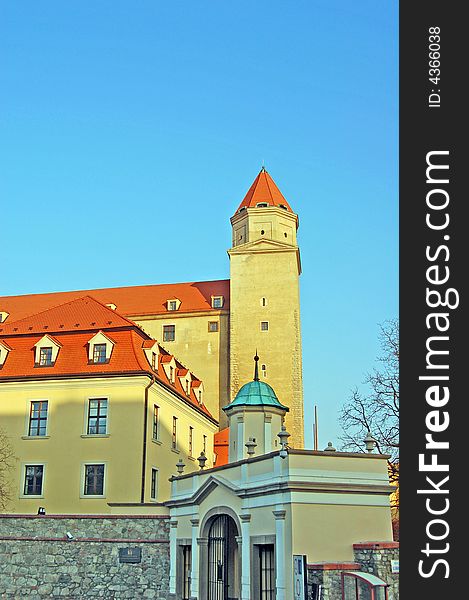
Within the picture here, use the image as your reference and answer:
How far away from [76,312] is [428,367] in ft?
98.1

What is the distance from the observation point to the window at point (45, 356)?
115 ft

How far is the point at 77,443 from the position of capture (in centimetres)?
3316

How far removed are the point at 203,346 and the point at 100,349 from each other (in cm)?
2099

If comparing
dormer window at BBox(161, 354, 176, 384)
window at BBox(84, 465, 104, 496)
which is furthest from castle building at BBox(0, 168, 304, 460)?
window at BBox(84, 465, 104, 496)

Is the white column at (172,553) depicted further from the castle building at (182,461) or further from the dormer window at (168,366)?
the dormer window at (168,366)

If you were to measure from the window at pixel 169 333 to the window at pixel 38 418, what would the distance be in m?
21.9

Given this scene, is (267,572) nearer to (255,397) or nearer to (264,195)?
(255,397)

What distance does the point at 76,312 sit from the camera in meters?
38.2

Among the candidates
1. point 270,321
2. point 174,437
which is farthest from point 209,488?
point 270,321

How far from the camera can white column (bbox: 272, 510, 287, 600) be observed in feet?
63.6

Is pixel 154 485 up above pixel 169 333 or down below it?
below

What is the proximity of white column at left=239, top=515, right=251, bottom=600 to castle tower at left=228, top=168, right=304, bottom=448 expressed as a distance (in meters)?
29.4

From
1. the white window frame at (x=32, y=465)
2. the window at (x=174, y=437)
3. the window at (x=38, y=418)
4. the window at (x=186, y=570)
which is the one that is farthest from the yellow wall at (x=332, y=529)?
the window at (x=174, y=437)

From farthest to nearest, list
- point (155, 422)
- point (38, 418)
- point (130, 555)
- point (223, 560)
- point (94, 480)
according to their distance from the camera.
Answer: point (155, 422) → point (38, 418) → point (94, 480) → point (130, 555) → point (223, 560)
